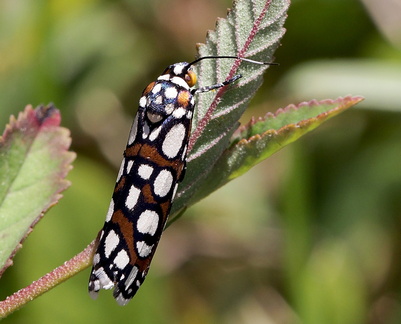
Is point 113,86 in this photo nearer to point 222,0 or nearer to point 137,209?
point 222,0

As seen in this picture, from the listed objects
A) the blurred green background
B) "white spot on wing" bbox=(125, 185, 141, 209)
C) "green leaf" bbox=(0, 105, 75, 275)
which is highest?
"green leaf" bbox=(0, 105, 75, 275)

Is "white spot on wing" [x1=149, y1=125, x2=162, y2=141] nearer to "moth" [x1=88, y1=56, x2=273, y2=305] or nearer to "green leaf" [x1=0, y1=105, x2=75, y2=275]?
"moth" [x1=88, y1=56, x2=273, y2=305]

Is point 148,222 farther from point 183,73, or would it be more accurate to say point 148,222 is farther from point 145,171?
point 183,73

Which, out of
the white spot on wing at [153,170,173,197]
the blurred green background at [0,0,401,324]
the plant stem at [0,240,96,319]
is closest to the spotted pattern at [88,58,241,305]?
the white spot on wing at [153,170,173,197]

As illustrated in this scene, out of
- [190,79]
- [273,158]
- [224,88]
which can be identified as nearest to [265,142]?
[224,88]

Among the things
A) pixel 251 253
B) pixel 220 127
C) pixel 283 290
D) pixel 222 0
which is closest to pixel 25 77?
pixel 222 0
